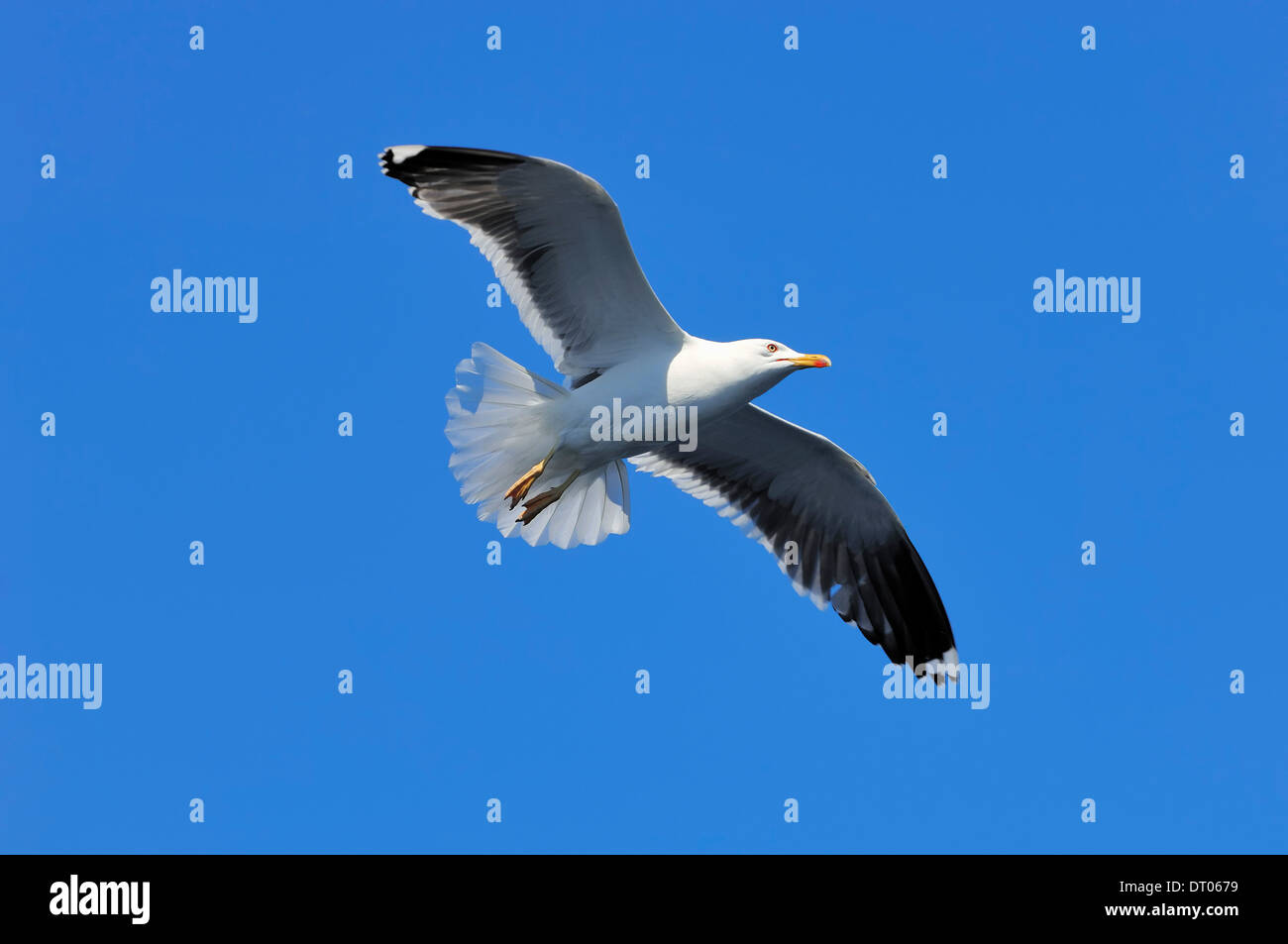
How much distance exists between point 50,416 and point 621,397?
15.4 feet

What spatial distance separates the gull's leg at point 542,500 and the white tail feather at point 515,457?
0.18ft

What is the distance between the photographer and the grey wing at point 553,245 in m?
6.84

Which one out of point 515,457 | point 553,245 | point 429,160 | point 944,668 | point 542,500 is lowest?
point 944,668

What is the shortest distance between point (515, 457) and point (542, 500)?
1.15ft

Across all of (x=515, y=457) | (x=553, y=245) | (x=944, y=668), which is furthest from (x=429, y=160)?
(x=944, y=668)

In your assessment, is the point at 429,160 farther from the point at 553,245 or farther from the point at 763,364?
the point at 763,364

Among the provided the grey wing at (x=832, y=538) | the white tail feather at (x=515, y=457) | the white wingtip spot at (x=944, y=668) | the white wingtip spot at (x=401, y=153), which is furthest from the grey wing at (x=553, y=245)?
the white wingtip spot at (x=944, y=668)

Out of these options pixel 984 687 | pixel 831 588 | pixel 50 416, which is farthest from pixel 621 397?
pixel 50 416

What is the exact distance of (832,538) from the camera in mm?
8656

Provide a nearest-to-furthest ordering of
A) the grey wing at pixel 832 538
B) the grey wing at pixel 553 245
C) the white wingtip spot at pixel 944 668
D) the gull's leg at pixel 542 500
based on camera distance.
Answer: the grey wing at pixel 553 245, the gull's leg at pixel 542 500, the grey wing at pixel 832 538, the white wingtip spot at pixel 944 668

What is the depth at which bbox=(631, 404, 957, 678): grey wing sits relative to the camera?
8492 millimetres

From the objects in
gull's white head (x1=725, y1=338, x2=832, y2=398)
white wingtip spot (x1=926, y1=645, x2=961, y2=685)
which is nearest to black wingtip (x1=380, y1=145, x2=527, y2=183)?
gull's white head (x1=725, y1=338, x2=832, y2=398)

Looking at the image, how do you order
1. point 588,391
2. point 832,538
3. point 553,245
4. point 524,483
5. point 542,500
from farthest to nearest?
point 832,538
point 542,500
point 524,483
point 588,391
point 553,245

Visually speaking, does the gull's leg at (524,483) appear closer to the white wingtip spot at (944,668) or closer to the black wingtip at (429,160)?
the black wingtip at (429,160)
